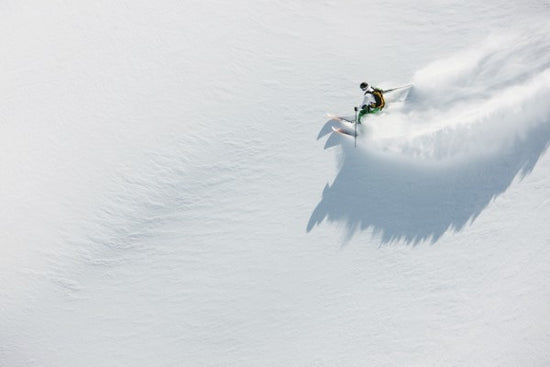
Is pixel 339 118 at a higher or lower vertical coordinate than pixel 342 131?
higher

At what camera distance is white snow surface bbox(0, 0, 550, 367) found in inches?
424

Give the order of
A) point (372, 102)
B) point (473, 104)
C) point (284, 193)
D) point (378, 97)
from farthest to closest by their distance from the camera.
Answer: point (284, 193) < point (473, 104) < point (372, 102) < point (378, 97)

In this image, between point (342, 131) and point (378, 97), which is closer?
point (378, 97)

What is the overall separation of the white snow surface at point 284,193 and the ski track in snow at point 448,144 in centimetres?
5

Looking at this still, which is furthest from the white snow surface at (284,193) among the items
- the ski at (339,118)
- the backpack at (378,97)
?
the backpack at (378,97)

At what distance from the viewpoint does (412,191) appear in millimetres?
10930

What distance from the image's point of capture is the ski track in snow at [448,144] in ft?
35.1

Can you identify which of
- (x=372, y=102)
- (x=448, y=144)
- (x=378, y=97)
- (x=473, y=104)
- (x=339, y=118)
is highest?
(x=473, y=104)

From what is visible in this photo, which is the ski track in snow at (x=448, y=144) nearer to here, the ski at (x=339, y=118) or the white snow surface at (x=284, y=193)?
the white snow surface at (x=284, y=193)

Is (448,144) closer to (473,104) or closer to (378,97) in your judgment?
(473,104)

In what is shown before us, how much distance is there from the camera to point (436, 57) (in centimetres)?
1095

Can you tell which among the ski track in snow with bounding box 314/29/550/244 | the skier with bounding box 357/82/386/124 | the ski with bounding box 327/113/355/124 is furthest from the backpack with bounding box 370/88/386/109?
the ski with bounding box 327/113/355/124

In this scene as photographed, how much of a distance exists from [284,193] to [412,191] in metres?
3.54

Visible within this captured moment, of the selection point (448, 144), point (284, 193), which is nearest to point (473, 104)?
point (448, 144)
